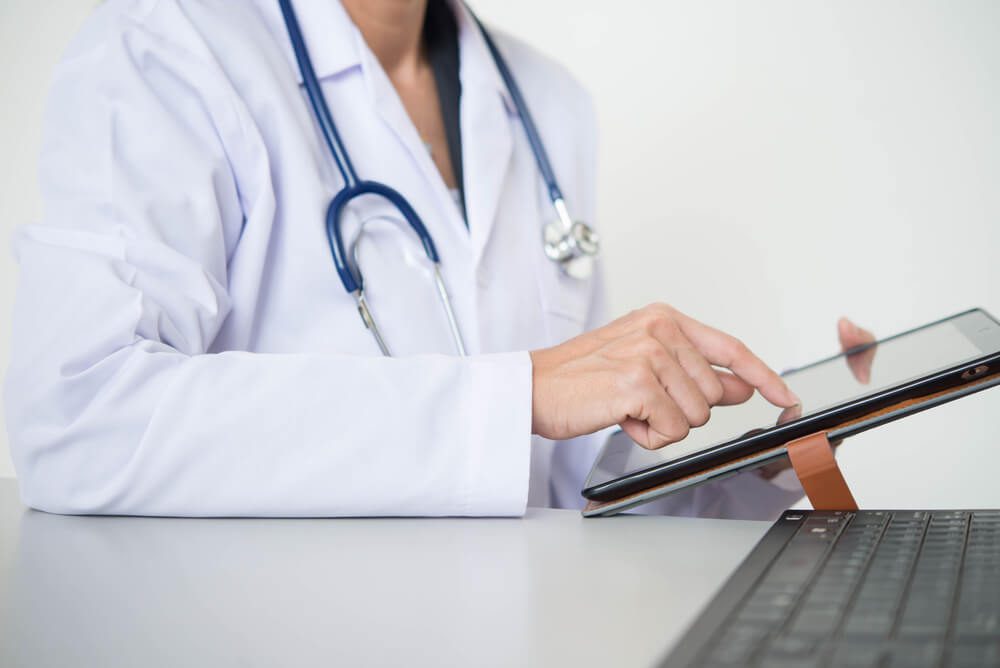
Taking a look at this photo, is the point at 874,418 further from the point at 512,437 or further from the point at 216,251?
the point at 216,251

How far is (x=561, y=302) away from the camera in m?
1.05

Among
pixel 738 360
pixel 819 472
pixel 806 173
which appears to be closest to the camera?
pixel 819 472

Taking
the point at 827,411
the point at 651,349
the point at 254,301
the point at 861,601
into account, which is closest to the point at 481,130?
the point at 254,301

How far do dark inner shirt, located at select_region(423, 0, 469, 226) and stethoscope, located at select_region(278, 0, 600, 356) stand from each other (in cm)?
12

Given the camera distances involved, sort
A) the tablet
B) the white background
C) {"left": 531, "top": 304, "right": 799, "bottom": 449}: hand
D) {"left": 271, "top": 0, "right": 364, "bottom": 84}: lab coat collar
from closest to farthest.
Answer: the tablet < {"left": 531, "top": 304, "right": 799, "bottom": 449}: hand < {"left": 271, "top": 0, "right": 364, "bottom": 84}: lab coat collar < the white background

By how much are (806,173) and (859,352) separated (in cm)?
94

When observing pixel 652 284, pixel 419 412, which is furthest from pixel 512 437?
pixel 652 284

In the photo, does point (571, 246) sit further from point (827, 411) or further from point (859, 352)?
point (827, 411)

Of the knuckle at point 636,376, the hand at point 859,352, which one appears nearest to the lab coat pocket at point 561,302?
the hand at point 859,352

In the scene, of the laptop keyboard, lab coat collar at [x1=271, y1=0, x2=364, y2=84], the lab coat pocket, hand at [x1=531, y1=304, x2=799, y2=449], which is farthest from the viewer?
the lab coat pocket

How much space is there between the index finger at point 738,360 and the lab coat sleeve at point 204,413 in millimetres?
139

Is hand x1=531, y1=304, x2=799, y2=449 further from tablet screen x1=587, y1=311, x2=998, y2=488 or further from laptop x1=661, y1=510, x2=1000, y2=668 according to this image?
laptop x1=661, y1=510, x2=1000, y2=668

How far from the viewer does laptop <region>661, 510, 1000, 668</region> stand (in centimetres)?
27

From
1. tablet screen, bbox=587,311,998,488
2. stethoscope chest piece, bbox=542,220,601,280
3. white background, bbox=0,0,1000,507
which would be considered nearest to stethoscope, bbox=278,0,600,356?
stethoscope chest piece, bbox=542,220,601,280
